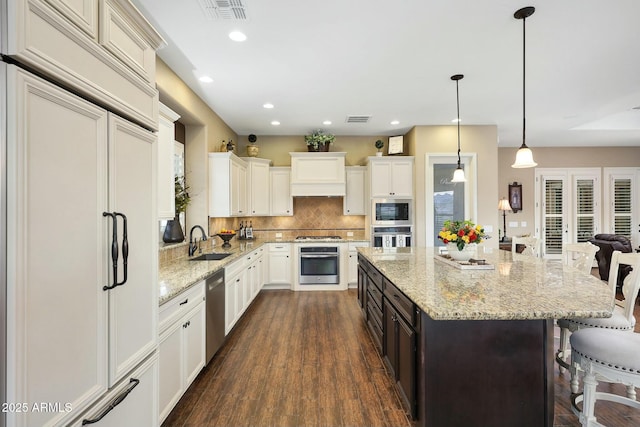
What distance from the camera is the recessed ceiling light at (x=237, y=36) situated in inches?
101

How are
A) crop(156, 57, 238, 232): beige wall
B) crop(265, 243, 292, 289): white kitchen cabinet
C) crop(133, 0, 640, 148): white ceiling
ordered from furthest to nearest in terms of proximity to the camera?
1. crop(265, 243, 292, 289): white kitchen cabinet
2. crop(156, 57, 238, 232): beige wall
3. crop(133, 0, 640, 148): white ceiling

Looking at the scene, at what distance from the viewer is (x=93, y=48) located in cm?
116

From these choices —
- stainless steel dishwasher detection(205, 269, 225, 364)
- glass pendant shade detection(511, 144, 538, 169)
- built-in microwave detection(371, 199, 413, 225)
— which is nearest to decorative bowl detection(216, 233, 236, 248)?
stainless steel dishwasher detection(205, 269, 225, 364)

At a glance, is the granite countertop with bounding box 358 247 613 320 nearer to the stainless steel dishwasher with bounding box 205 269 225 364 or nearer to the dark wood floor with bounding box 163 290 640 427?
the dark wood floor with bounding box 163 290 640 427

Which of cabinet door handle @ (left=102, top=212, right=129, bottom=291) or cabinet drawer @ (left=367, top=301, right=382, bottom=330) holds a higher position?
cabinet door handle @ (left=102, top=212, right=129, bottom=291)

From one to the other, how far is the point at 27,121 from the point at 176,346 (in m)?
1.63

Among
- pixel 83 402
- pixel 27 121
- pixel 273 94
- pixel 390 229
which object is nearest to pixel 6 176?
pixel 27 121

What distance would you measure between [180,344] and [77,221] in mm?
1339

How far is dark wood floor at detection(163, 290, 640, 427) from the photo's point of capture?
6.60 ft

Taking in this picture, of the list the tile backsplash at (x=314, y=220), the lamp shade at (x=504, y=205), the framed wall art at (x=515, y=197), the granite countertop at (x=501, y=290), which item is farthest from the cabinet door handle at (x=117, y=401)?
the framed wall art at (x=515, y=197)

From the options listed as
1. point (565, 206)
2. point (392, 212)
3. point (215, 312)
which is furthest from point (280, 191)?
point (565, 206)

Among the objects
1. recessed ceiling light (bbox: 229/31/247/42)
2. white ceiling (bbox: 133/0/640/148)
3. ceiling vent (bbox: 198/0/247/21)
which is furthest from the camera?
recessed ceiling light (bbox: 229/31/247/42)

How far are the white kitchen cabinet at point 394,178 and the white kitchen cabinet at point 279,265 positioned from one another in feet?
6.21

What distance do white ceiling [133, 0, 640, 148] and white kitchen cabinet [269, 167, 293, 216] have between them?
43.4 inches
